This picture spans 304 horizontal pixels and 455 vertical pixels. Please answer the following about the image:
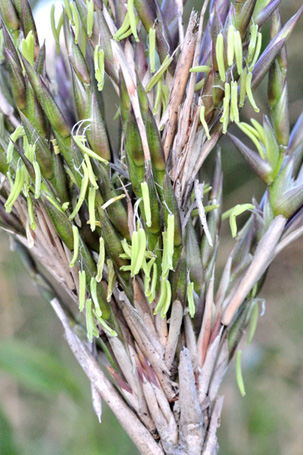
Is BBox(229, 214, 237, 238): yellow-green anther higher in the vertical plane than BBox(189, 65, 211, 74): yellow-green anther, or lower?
lower

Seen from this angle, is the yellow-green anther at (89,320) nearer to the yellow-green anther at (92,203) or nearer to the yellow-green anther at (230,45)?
the yellow-green anther at (92,203)

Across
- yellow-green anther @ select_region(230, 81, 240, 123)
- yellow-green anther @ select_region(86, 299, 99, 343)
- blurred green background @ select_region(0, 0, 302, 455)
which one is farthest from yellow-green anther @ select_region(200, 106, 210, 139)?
blurred green background @ select_region(0, 0, 302, 455)

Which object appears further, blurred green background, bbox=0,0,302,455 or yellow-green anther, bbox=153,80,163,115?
blurred green background, bbox=0,0,302,455

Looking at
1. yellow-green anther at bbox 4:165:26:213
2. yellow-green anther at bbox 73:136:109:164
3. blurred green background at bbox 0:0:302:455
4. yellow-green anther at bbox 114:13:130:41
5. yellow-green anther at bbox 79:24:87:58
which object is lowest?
blurred green background at bbox 0:0:302:455

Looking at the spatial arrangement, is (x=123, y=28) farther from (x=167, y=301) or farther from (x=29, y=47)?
(x=167, y=301)

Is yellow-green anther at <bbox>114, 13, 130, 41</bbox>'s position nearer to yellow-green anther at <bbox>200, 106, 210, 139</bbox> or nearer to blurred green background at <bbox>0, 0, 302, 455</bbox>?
yellow-green anther at <bbox>200, 106, 210, 139</bbox>

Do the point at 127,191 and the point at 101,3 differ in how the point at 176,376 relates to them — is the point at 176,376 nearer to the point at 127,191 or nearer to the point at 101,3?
the point at 127,191

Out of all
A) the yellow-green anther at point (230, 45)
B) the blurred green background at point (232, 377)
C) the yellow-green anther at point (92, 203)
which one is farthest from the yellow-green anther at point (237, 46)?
the blurred green background at point (232, 377)
